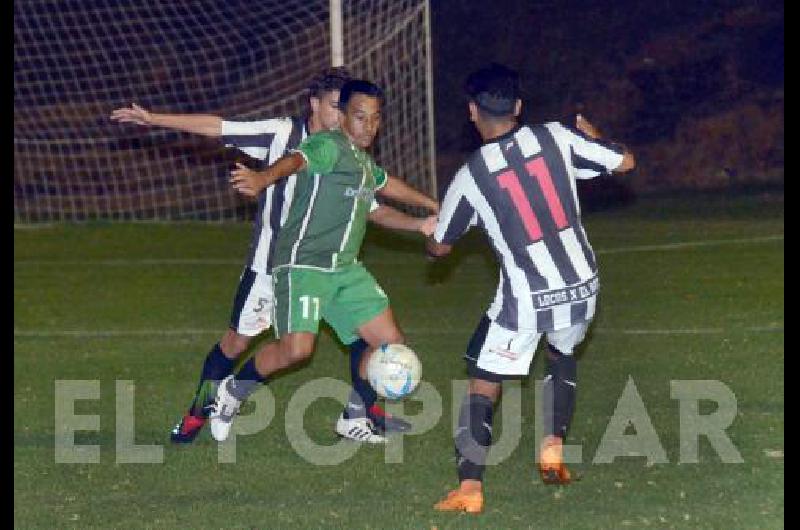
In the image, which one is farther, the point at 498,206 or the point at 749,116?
the point at 749,116

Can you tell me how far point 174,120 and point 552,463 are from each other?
8.50 feet

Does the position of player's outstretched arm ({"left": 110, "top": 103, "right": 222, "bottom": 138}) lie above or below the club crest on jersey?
above

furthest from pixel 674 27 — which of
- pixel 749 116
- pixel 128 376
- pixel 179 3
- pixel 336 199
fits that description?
pixel 336 199

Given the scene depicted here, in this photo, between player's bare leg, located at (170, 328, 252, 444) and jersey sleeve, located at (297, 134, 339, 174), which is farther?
player's bare leg, located at (170, 328, 252, 444)

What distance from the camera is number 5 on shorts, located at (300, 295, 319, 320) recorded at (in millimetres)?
8141

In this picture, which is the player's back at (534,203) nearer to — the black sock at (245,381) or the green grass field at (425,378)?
the green grass field at (425,378)

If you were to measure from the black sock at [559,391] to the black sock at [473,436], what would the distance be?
1.26 ft

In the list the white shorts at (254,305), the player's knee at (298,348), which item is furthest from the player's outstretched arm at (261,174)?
the white shorts at (254,305)

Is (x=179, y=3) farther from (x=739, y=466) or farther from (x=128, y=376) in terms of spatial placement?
(x=739, y=466)

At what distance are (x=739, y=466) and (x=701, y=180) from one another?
19281mm

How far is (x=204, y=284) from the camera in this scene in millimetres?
15898

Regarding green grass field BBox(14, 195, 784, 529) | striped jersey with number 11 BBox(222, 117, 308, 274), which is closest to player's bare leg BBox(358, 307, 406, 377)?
green grass field BBox(14, 195, 784, 529)

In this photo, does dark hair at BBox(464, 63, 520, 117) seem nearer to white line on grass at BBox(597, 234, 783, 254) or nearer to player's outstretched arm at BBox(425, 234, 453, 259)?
player's outstretched arm at BBox(425, 234, 453, 259)

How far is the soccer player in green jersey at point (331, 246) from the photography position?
800 cm
